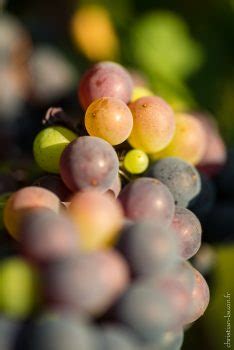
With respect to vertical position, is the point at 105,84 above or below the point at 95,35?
above

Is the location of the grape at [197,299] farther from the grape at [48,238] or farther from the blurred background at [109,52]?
the blurred background at [109,52]

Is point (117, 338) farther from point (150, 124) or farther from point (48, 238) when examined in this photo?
point (150, 124)

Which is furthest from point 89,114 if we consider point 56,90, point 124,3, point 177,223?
point 124,3

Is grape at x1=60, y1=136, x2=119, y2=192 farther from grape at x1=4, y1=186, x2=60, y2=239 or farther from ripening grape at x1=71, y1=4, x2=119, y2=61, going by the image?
ripening grape at x1=71, y1=4, x2=119, y2=61

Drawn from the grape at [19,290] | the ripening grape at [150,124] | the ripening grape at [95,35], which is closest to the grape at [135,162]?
the ripening grape at [150,124]

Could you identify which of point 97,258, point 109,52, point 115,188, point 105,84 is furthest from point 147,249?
point 109,52
